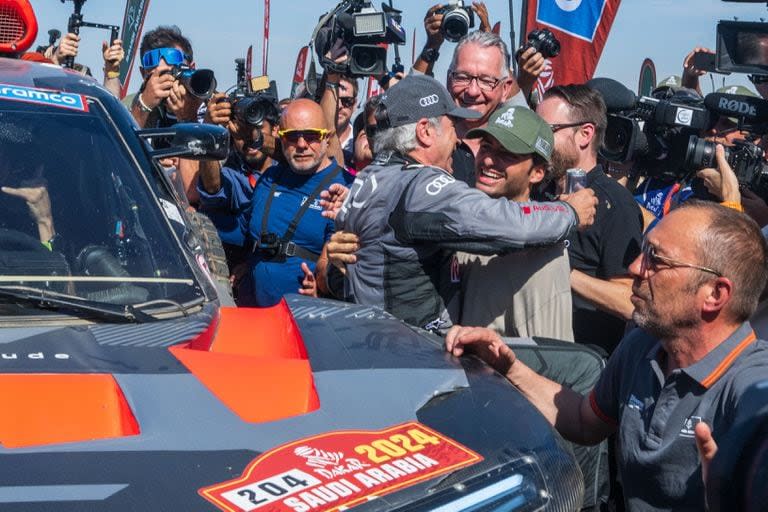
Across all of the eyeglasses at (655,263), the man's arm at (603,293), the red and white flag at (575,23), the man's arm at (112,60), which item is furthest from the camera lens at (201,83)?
the eyeglasses at (655,263)

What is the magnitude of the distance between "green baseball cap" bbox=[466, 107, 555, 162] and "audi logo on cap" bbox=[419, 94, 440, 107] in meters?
0.21

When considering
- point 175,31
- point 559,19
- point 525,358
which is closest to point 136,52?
point 175,31

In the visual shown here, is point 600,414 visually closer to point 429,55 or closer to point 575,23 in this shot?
point 429,55

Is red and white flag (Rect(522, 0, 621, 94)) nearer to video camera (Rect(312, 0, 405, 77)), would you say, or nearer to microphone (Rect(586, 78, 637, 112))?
video camera (Rect(312, 0, 405, 77))

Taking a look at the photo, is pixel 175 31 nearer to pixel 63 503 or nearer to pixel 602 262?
pixel 602 262

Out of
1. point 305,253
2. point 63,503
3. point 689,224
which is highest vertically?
point 689,224

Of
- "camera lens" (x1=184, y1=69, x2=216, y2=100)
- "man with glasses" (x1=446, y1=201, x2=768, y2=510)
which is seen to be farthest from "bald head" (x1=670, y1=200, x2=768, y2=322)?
"camera lens" (x1=184, y1=69, x2=216, y2=100)

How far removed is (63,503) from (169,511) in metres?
0.19

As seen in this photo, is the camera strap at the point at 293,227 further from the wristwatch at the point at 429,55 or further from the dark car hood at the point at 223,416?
the dark car hood at the point at 223,416

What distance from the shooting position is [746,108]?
179 inches

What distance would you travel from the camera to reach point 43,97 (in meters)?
3.46

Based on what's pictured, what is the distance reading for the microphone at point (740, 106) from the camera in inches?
179

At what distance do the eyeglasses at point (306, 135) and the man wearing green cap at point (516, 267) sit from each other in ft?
6.23

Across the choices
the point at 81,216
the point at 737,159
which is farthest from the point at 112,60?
the point at 737,159
